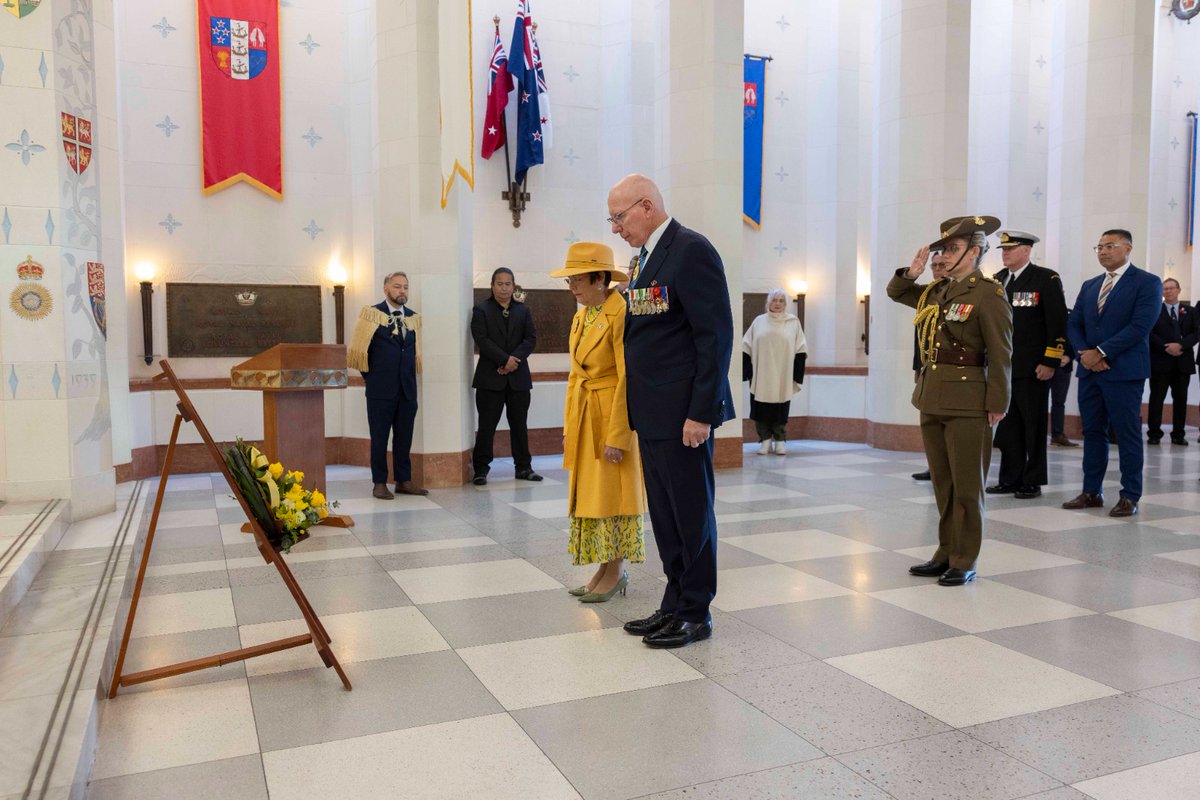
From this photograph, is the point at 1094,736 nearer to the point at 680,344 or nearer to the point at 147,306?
the point at 680,344

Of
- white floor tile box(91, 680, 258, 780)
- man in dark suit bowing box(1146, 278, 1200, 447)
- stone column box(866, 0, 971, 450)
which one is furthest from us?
man in dark suit bowing box(1146, 278, 1200, 447)

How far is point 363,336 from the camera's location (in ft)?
22.4

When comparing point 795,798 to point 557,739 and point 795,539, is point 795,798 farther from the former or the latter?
point 795,539

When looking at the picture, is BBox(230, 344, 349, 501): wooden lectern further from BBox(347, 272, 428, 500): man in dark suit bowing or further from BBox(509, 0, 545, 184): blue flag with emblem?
BBox(509, 0, 545, 184): blue flag with emblem

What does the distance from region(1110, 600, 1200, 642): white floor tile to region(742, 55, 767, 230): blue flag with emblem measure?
796cm

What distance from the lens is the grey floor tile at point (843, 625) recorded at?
350 cm

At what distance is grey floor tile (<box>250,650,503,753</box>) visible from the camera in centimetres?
274

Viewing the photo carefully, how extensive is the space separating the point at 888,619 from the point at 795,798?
1.68m

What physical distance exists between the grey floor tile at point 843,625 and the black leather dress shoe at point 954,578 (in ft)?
1.54

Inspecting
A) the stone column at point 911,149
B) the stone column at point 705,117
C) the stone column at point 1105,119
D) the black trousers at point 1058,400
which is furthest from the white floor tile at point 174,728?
the stone column at point 1105,119

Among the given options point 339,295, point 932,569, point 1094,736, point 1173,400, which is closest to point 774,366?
point 339,295

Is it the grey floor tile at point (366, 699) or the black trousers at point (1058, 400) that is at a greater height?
the black trousers at point (1058, 400)

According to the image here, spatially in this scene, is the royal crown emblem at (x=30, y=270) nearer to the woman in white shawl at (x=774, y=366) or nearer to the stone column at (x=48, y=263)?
the stone column at (x=48, y=263)

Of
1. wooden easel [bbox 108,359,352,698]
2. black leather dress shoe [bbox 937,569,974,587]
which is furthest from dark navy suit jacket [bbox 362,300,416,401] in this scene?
black leather dress shoe [bbox 937,569,974,587]
